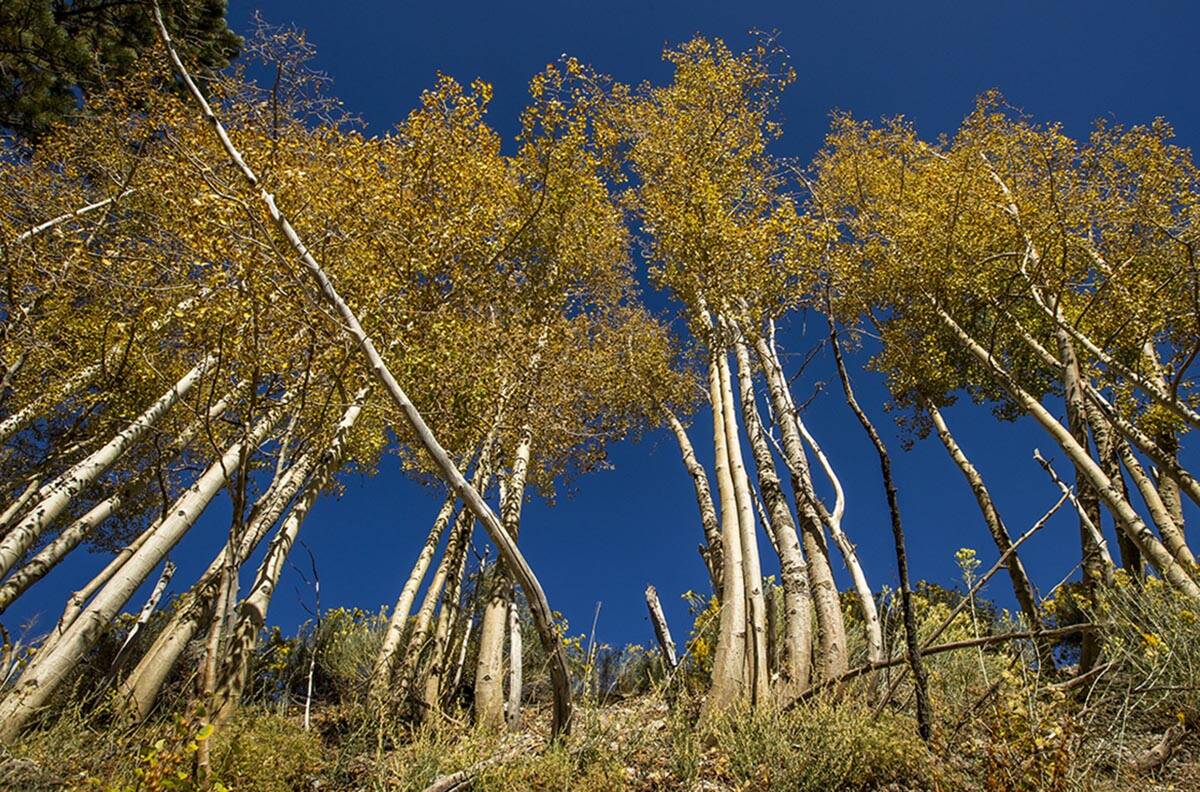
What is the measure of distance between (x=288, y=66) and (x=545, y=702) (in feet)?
28.8

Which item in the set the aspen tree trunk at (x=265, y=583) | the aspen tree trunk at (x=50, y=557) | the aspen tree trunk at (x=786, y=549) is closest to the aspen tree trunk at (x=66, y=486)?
the aspen tree trunk at (x=50, y=557)

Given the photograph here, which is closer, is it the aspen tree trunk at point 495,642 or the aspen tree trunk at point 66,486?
the aspen tree trunk at point 66,486

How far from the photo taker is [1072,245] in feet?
30.2

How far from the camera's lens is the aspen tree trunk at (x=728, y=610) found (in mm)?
6051

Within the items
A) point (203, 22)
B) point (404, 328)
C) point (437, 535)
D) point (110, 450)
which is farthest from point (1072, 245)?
point (203, 22)

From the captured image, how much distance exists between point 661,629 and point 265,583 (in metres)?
4.67

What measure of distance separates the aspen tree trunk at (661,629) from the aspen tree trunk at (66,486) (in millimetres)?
5842

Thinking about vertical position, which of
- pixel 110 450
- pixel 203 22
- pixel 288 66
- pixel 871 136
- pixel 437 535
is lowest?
pixel 110 450

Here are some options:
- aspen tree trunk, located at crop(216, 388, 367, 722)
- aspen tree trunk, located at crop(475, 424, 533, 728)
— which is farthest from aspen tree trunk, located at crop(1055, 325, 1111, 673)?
aspen tree trunk, located at crop(216, 388, 367, 722)

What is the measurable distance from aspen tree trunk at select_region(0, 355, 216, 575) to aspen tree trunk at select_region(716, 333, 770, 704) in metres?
5.48

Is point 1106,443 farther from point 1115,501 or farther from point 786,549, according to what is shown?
point 786,549

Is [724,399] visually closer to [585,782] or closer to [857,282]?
[857,282]

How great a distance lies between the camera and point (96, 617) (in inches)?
193

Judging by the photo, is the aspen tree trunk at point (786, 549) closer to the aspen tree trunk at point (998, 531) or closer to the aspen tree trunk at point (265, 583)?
the aspen tree trunk at point (998, 531)
